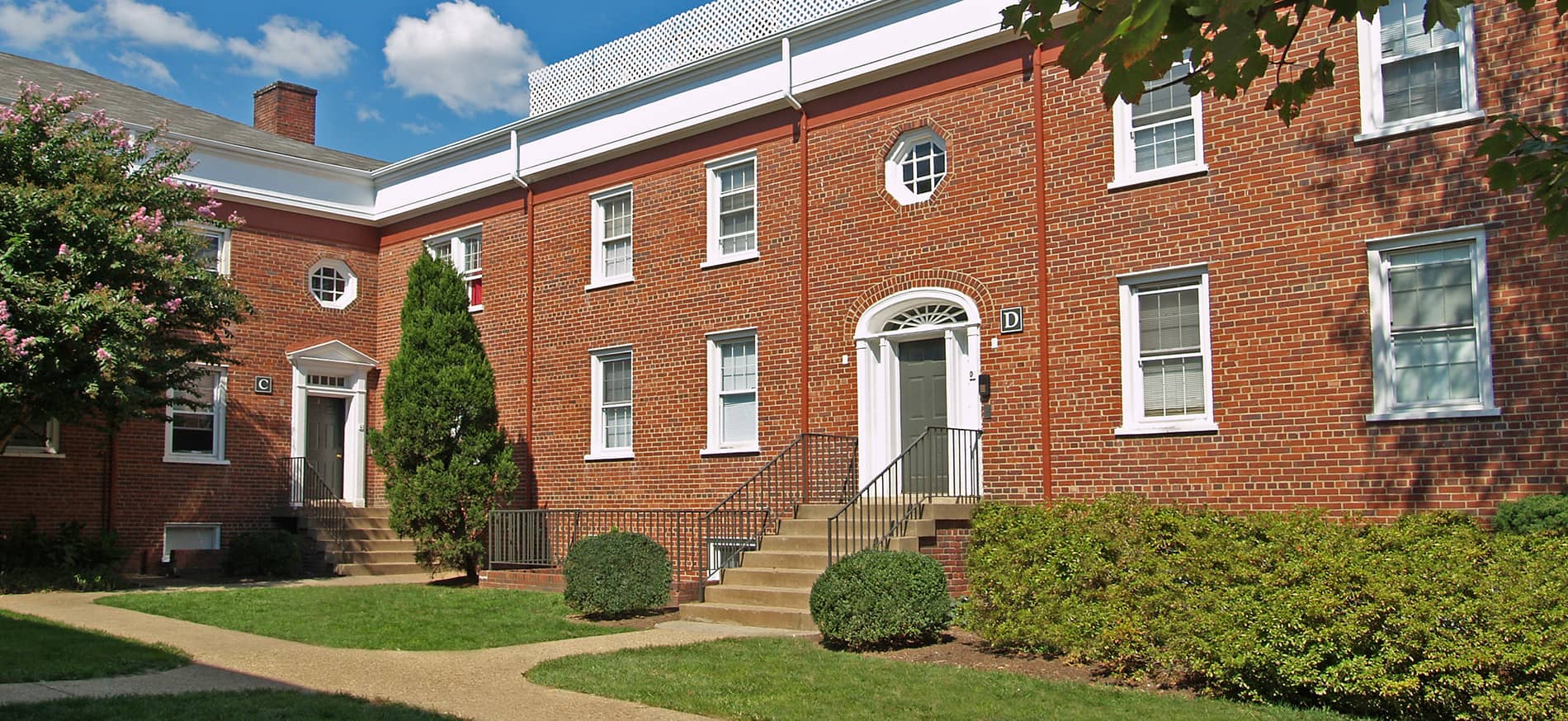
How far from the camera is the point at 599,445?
1927cm

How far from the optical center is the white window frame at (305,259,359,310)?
22344mm

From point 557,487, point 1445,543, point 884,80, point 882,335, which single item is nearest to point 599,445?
point 557,487

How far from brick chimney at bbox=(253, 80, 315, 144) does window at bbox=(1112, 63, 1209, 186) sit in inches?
724

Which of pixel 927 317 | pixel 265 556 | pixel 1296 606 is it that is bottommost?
pixel 265 556

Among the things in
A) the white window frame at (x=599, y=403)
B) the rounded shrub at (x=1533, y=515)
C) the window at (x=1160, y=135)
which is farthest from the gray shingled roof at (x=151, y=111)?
the rounded shrub at (x=1533, y=515)

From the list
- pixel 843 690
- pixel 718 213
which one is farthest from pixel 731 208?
pixel 843 690

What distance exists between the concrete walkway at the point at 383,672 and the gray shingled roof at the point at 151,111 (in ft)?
35.9

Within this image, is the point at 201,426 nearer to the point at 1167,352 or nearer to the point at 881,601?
the point at 881,601

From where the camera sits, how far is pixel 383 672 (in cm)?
1018

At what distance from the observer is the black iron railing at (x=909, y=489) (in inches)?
539

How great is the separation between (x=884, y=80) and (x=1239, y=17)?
38.7 ft

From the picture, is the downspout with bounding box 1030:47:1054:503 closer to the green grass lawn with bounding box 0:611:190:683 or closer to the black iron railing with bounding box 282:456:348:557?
the green grass lawn with bounding box 0:611:190:683

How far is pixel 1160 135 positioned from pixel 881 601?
5.95 metres

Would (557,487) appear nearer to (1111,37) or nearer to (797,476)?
(797,476)
